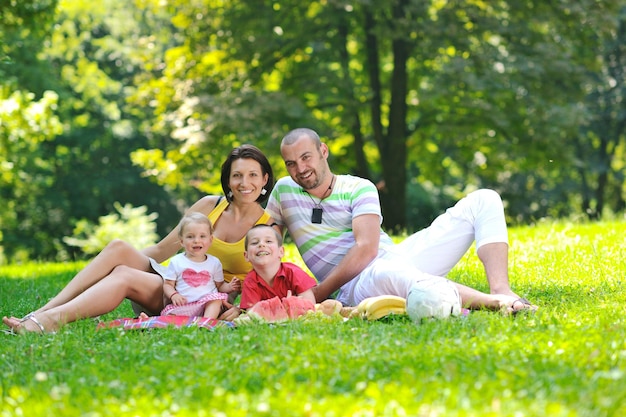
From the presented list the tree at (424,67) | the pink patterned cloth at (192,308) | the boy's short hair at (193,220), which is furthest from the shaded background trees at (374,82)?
the pink patterned cloth at (192,308)

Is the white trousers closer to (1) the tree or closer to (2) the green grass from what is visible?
(2) the green grass

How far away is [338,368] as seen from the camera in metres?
3.68

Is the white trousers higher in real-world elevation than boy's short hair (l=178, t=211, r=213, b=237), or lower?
lower

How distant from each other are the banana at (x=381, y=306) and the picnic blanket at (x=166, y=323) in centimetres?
83

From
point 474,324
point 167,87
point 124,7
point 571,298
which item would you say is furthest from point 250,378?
point 124,7

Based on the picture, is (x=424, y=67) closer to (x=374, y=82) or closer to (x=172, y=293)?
(x=374, y=82)

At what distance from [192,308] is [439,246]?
1.81 metres

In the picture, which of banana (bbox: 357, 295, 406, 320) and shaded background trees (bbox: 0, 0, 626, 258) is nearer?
banana (bbox: 357, 295, 406, 320)

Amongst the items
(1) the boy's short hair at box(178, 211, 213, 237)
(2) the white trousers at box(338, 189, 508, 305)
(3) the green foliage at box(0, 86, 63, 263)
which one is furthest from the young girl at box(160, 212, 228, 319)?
(3) the green foliage at box(0, 86, 63, 263)

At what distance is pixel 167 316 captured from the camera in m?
5.35

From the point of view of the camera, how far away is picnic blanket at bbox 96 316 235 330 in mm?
5078

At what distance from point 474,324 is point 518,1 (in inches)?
488

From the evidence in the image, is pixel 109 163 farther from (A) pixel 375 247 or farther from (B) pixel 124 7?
(A) pixel 375 247

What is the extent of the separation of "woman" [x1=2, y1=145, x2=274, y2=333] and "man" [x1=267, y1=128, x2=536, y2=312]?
0.75ft
